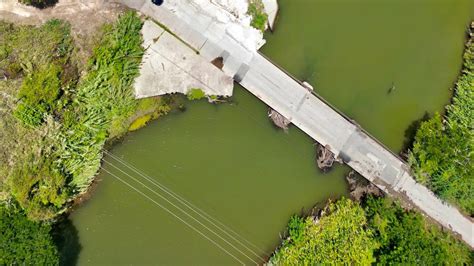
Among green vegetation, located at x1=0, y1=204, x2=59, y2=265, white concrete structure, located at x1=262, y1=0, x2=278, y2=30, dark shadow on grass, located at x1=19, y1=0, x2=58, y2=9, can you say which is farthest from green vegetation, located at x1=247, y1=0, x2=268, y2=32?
green vegetation, located at x1=0, y1=204, x2=59, y2=265

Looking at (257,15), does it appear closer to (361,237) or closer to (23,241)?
(361,237)

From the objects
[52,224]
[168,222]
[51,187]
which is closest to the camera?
[51,187]

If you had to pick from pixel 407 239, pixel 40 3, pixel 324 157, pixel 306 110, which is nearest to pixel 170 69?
pixel 40 3

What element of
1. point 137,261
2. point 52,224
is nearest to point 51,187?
point 52,224

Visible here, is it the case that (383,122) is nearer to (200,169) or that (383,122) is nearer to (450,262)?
(450,262)

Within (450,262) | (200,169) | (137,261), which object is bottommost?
(137,261)

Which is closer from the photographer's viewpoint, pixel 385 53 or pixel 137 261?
pixel 137 261
